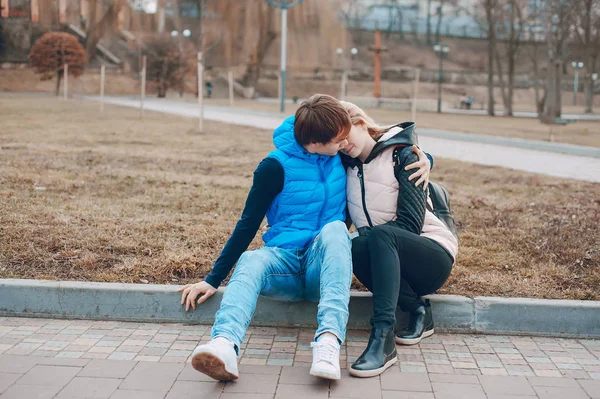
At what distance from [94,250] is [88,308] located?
0.90 metres

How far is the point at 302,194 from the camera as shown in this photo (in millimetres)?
3711

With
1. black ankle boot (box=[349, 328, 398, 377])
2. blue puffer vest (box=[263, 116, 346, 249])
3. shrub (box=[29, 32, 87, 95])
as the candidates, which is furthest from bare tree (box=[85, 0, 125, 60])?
black ankle boot (box=[349, 328, 398, 377])

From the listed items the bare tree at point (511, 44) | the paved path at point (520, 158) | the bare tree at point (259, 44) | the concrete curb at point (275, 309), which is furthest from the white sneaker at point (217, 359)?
the bare tree at point (259, 44)

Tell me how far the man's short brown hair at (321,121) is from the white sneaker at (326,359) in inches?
38.2

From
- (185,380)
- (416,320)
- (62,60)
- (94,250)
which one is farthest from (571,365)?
(62,60)

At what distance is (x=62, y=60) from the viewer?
4594 centimetres

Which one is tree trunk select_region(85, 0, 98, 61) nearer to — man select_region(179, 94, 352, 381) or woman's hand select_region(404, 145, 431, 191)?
man select_region(179, 94, 352, 381)

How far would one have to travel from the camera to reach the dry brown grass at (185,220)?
4.58 m

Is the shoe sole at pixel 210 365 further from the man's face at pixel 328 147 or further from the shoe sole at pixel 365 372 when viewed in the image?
the man's face at pixel 328 147

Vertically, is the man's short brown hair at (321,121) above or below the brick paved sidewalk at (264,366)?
above

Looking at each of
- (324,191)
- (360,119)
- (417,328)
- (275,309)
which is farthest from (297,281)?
(360,119)

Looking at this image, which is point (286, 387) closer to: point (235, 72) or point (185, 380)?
point (185, 380)

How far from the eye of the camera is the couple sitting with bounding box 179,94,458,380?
3477 millimetres

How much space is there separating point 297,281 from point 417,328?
0.69 meters
